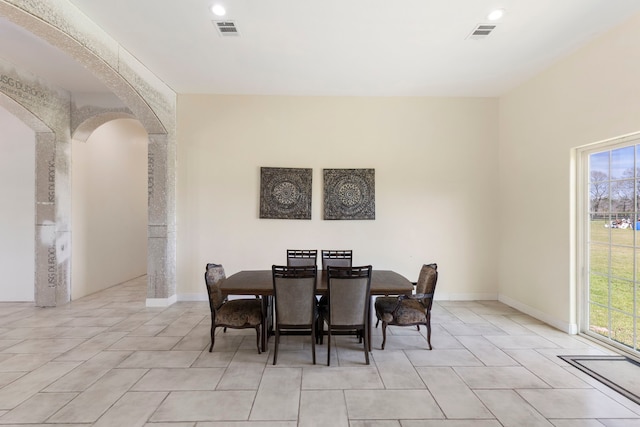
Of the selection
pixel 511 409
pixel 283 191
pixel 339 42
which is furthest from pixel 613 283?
pixel 283 191

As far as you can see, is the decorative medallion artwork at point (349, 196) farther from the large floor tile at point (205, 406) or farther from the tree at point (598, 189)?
the large floor tile at point (205, 406)

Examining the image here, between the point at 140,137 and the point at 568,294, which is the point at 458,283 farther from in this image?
the point at 140,137

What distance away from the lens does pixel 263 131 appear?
15.8 ft

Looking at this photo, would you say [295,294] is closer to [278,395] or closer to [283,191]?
[278,395]

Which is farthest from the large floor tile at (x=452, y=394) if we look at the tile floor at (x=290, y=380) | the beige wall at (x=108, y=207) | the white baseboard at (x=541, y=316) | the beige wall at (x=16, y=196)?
the beige wall at (x=16, y=196)

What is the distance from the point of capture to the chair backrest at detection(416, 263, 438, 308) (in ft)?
10.2

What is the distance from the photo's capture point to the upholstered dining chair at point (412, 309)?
3.08 m

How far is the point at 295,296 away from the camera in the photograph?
2777mm

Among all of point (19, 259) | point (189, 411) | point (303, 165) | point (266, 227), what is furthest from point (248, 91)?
point (19, 259)

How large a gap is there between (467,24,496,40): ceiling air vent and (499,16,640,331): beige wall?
1.22 meters

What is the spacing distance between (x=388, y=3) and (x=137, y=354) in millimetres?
4153

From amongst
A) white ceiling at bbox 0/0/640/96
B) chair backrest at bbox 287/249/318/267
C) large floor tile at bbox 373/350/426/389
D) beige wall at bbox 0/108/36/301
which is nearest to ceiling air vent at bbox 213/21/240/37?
white ceiling at bbox 0/0/640/96

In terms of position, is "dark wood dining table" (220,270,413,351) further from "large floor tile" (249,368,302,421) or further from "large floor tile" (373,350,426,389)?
"large floor tile" (249,368,302,421)

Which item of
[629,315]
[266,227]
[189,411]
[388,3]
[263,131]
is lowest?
[189,411]
